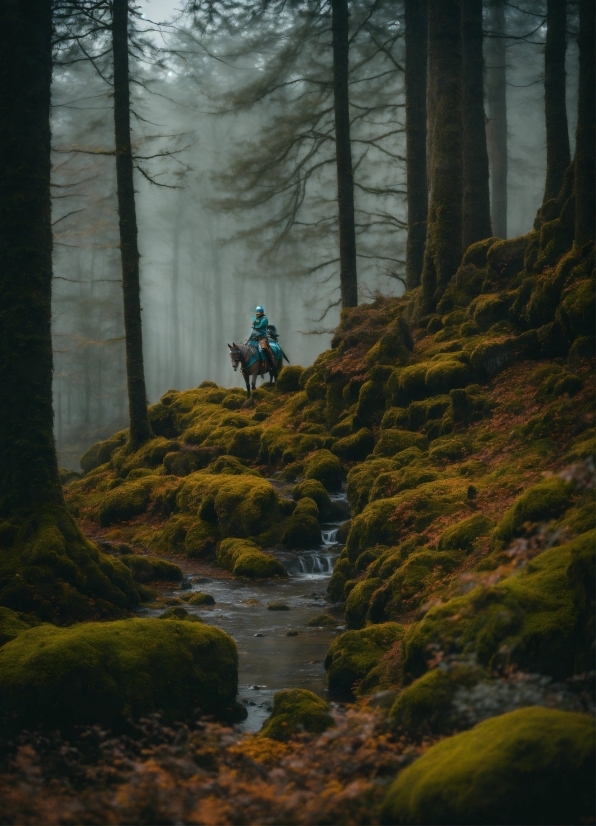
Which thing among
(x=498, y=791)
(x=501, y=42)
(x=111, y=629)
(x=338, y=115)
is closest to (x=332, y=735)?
(x=498, y=791)

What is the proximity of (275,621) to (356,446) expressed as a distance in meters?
6.86

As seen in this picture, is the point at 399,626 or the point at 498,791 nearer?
the point at 498,791

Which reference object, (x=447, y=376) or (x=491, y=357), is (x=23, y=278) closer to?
(x=447, y=376)

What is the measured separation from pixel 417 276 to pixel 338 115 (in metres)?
5.15

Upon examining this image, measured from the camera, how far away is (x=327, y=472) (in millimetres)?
18438

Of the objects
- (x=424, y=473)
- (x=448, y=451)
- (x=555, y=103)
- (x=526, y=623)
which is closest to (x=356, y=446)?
(x=448, y=451)

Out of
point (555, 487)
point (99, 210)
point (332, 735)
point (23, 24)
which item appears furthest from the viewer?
point (99, 210)

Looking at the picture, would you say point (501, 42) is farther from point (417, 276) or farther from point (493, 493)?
point (493, 493)

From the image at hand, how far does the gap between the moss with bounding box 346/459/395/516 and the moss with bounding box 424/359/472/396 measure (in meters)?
2.20

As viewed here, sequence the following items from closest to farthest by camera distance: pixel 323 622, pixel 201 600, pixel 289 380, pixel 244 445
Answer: pixel 323 622
pixel 201 600
pixel 244 445
pixel 289 380

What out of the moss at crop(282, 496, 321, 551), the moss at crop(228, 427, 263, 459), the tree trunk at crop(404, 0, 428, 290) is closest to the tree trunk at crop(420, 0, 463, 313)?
the tree trunk at crop(404, 0, 428, 290)

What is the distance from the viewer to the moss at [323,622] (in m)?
11.7

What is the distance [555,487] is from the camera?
28.3 feet

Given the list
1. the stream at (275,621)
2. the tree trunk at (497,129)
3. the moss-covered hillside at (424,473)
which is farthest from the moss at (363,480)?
the tree trunk at (497,129)
